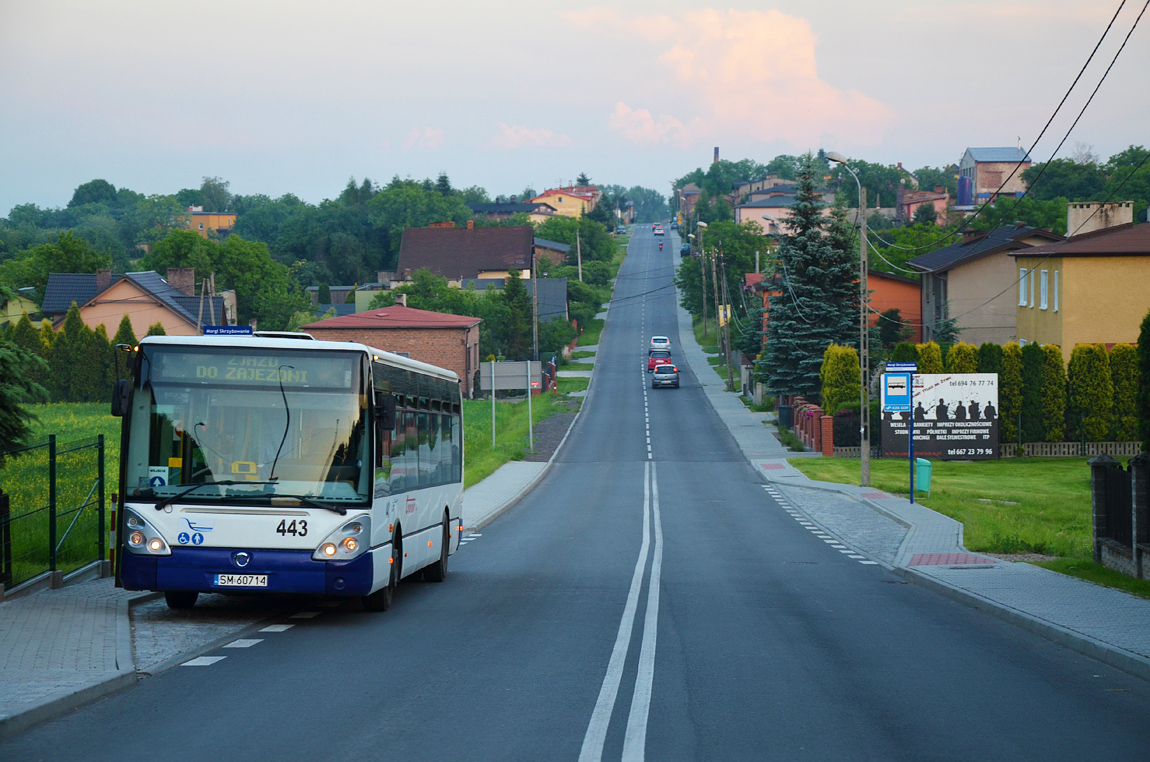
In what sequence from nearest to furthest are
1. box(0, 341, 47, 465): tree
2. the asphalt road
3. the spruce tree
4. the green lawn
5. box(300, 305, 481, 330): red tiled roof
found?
the asphalt road < box(0, 341, 47, 465): tree < the green lawn < the spruce tree < box(300, 305, 481, 330): red tiled roof

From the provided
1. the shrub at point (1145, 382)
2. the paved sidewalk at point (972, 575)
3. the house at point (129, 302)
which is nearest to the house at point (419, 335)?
the house at point (129, 302)

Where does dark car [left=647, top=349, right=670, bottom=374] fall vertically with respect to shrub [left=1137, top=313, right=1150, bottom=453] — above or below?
above

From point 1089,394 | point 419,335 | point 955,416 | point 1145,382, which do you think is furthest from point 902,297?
point 1145,382

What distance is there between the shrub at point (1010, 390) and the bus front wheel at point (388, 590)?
1389 inches

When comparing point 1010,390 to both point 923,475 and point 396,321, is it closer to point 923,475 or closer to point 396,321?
point 923,475

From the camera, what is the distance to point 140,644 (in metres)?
9.57

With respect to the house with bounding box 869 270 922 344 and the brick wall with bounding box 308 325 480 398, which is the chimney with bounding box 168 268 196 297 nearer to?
the brick wall with bounding box 308 325 480 398

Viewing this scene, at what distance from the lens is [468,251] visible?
12038 centimetres

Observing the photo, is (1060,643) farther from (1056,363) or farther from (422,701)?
(1056,363)

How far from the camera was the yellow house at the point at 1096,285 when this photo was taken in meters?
41.3

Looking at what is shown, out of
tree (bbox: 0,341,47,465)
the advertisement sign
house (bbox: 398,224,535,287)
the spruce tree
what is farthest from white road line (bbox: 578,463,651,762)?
house (bbox: 398,224,535,287)

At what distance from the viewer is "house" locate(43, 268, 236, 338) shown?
7288 centimetres

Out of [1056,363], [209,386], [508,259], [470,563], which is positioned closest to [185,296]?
[508,259]

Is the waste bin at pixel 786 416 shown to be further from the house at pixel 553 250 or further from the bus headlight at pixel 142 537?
the house at pixel 553 250
